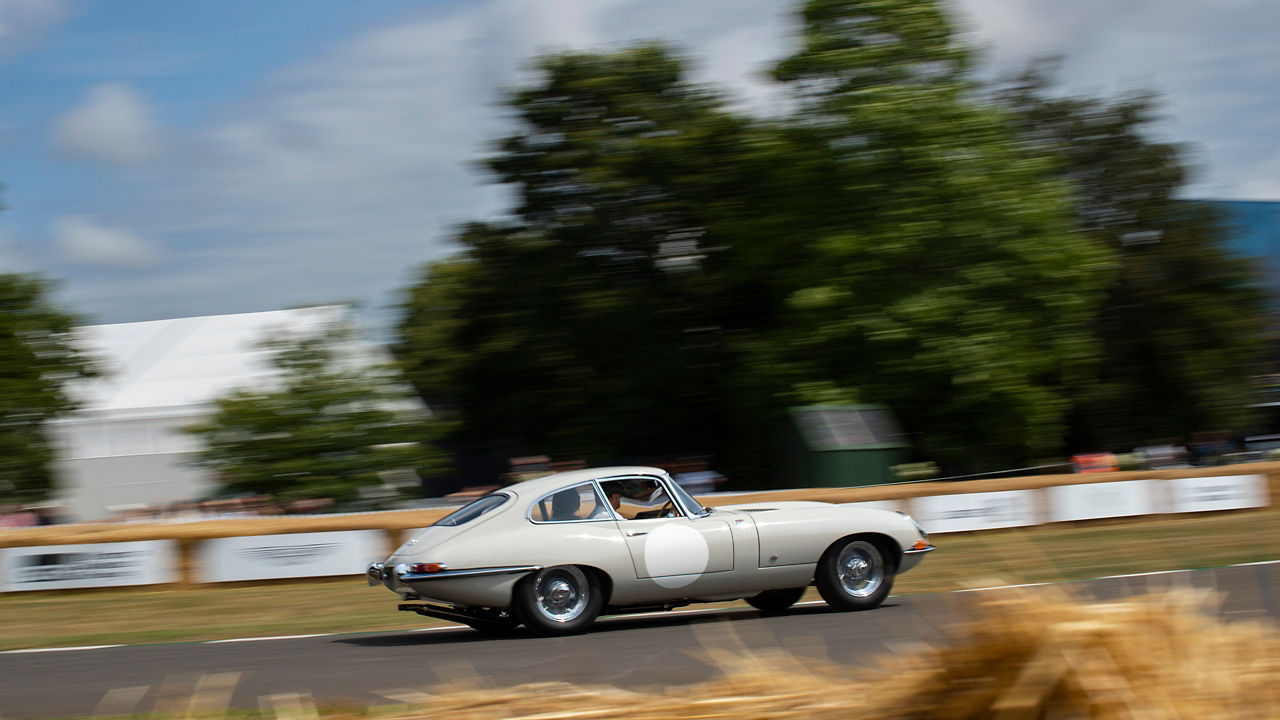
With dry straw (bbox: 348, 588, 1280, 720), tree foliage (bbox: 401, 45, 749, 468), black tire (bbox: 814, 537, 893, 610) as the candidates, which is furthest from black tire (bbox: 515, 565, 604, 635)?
tree foliage (bbox: 401, 45, 749, 468)

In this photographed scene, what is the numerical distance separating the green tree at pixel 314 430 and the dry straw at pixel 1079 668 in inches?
1092

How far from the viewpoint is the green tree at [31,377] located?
3612cm

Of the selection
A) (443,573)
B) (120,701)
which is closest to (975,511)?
(443,573)

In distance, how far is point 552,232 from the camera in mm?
34062

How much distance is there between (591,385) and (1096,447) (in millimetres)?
16723

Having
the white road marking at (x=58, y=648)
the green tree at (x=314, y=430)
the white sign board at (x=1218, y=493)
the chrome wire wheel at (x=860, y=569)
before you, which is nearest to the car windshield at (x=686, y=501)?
the chrome wire wheel at (x=860, y=569)

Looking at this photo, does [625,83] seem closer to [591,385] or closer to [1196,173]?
→ [591,385]

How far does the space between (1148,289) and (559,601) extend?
109ft

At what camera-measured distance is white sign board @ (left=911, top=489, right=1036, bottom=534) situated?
18.0 metres

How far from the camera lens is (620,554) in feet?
30.3

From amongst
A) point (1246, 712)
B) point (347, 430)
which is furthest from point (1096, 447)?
point (1246, 712)

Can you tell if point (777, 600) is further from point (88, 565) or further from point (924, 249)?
point (924, 249)

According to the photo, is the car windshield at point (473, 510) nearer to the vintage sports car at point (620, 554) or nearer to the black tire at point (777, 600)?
the vintage sports car at point (620, 554)

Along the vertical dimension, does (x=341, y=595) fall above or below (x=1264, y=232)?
below
